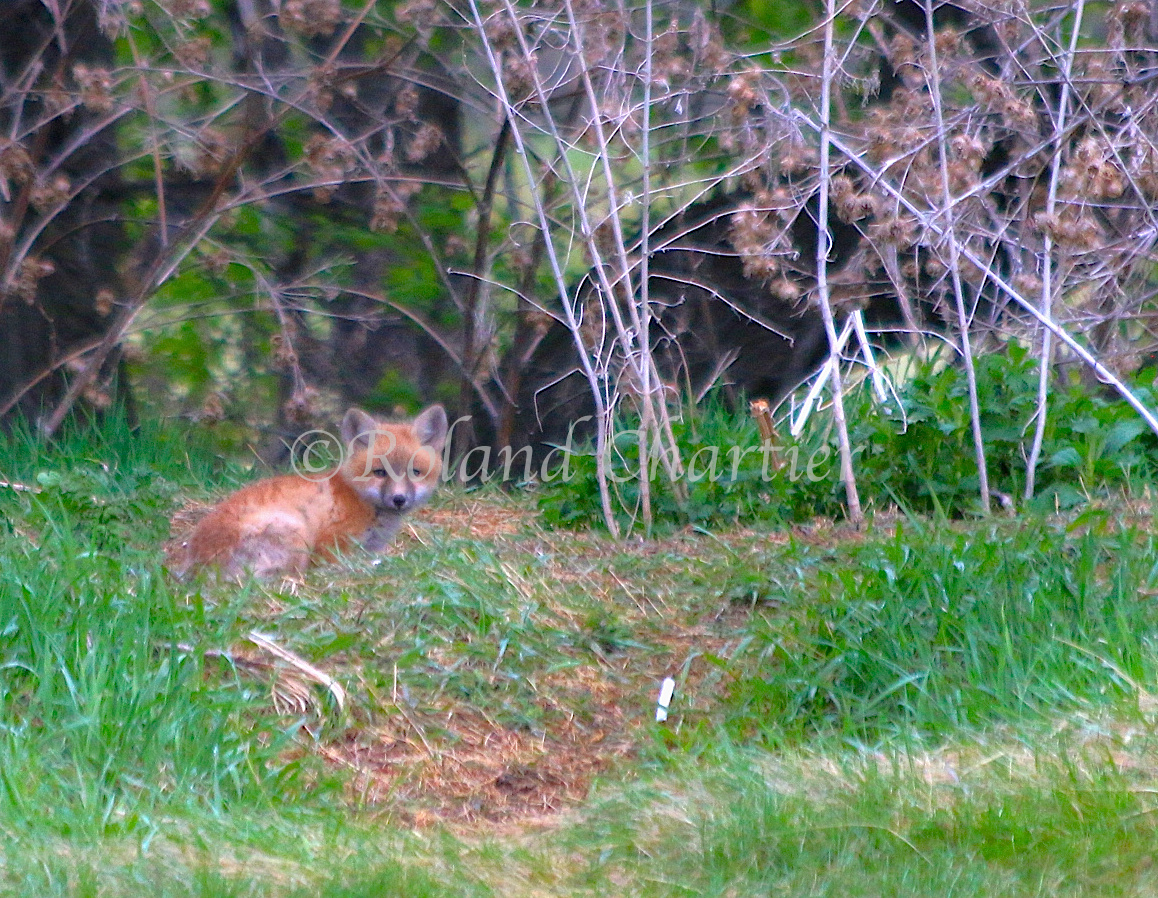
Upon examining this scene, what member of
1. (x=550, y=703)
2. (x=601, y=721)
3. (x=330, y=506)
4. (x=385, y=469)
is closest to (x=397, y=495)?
(x=385, y=469)

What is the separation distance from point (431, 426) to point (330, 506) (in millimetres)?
921

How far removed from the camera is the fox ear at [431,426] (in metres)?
7.26

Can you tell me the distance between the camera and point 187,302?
9398 mm

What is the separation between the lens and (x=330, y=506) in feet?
21.7

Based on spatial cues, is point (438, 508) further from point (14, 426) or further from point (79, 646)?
point (79, 646)

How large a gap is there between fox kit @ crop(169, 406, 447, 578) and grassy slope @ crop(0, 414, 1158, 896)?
1.13 feet

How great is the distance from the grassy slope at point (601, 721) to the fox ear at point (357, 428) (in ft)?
3.49

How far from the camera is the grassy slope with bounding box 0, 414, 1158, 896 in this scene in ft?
10.8

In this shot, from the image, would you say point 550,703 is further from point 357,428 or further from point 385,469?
point 357,428

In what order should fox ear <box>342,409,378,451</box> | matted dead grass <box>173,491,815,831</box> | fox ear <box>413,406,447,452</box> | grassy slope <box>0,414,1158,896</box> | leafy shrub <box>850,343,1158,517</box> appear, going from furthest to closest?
1. fox ear <box>413,406,447,452</box>
2. fox ear <box>342,409,378,451</box>
3. leafy shrub <box>850,343,1158,517</box>
4. matted dead grass <box>173,491,815,831</box>
5. grassy slope <box>0,414,1158,896</box>

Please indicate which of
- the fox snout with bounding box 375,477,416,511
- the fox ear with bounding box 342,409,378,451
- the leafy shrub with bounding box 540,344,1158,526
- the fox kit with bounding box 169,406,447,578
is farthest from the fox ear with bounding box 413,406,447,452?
the leafy shrub with bounding box 540,344,1158,526

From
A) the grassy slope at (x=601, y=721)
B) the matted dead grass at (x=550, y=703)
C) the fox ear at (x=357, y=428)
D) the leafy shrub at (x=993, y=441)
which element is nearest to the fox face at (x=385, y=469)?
the fox ear at (x=357, y=428)

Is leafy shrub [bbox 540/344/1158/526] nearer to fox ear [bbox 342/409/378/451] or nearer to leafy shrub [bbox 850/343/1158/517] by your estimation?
leafy shrub [bbox 850/343/1158/517]

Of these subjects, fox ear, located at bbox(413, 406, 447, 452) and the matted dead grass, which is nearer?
the matted dead grass
